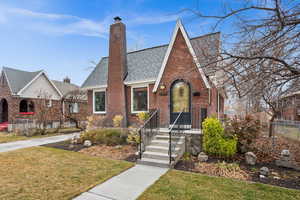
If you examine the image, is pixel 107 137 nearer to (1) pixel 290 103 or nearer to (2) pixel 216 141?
(2) pixel 216 141

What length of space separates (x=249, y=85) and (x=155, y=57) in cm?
806

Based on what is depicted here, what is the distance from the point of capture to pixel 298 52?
2916mm

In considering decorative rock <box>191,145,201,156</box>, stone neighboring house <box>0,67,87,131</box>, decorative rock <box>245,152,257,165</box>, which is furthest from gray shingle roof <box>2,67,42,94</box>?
decorative rock <box>245,152,257,165</box>

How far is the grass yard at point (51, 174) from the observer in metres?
3.49

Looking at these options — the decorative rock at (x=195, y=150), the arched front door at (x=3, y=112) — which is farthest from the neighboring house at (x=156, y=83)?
the arched front door at (x=3, y=112)

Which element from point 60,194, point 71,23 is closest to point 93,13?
point 71,23

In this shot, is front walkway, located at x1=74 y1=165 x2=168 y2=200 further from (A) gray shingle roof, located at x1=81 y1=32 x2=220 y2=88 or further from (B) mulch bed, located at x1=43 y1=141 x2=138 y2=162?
(A) gray shingle roof, located at x1=81 y1=32 x2=220 y2=88

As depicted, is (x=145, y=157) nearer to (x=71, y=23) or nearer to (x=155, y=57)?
(x=155, y=57)

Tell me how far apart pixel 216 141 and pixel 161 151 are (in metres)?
2.23

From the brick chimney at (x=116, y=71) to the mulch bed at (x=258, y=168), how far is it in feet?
19.9

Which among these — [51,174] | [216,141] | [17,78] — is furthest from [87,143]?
[17,78]

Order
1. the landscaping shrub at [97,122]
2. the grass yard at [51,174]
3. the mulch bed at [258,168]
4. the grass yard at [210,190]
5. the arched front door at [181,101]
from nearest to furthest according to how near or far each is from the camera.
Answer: the grass yard at [210,190]
the grass yard at [51,174]
the mulch bed at [258,168]
the arched front door at [181,101]
the landscaping shrub at [97,122]

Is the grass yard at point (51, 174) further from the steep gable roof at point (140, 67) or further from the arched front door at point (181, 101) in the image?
the steep gable roof at point (140, 67)

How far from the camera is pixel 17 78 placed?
15828 millimetres
